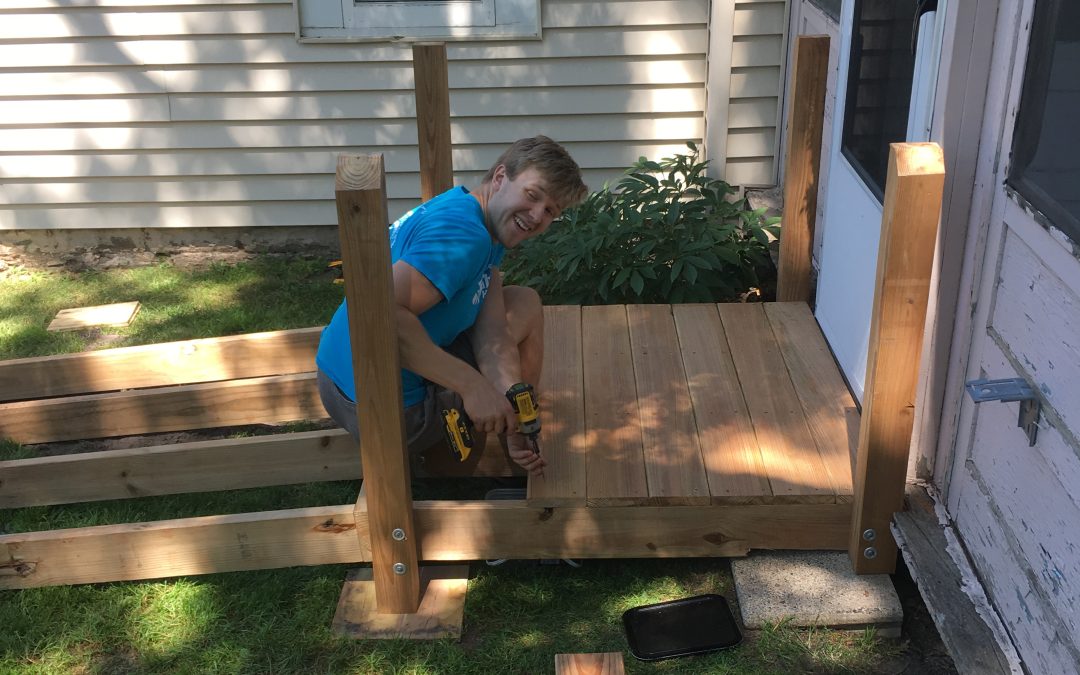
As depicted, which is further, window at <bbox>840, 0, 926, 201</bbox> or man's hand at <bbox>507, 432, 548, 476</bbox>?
window at <bbox>840, 0, 926, 201</bbox>

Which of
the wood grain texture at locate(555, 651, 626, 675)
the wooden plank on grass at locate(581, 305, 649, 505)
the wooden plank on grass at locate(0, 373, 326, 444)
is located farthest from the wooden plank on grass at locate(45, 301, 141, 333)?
the wood grain texture at locate(555, 651, 626, 675)

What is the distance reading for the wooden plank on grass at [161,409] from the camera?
3.97 m

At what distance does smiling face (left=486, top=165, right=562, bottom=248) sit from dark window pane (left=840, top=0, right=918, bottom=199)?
1.26m

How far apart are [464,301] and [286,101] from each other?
3.53 meters

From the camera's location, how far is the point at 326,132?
20.0ft

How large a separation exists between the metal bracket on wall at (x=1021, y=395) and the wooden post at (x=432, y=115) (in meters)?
2.37

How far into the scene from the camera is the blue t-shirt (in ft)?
8.99

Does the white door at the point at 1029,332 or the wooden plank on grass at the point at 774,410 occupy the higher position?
the white door at the point at 1029,332

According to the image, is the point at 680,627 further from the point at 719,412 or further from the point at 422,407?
the point at 422,407

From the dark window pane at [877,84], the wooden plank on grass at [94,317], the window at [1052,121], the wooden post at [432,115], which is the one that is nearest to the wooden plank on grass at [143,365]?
the wooden post at [432,115]

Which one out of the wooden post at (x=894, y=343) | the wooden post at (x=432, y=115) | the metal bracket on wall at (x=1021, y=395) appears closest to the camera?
the metal bracket on wall at (x=1021, y=395)

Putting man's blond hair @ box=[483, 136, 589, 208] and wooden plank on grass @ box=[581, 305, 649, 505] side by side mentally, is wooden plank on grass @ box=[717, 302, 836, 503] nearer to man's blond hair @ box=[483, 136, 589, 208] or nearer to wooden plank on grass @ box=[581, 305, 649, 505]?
wooden plank on grass @ box=[581, 305, 649, 505]

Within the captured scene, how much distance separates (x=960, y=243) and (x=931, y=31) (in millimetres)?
633

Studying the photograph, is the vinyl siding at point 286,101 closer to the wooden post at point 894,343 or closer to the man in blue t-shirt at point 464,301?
the man in blue t-shirt at point 464,301
